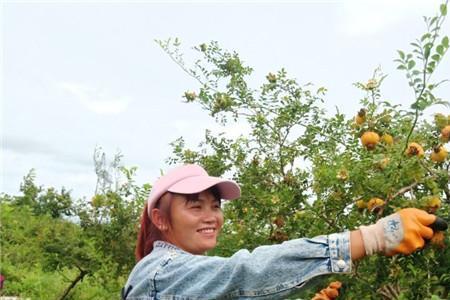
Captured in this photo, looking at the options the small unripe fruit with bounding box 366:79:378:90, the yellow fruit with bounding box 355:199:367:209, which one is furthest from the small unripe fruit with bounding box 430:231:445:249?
the small unripe fruit with bounding box 366:79:378:90

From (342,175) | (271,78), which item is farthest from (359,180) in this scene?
(271,78)

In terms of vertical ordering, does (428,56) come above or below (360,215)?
above

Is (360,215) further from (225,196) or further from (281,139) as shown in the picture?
(281,139)

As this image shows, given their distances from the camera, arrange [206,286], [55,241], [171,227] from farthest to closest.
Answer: [55,241], [171,227], [206,286]

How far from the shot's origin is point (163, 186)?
70.9 inches

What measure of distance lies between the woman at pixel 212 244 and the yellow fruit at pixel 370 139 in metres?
0.54

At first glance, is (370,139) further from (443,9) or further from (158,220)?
(158,220)

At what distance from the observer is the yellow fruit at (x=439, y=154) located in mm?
2074

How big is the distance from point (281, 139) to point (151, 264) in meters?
2.13

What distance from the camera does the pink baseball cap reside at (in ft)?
5.71

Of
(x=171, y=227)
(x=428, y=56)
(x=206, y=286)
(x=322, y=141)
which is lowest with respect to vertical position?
(x=206, y=286)

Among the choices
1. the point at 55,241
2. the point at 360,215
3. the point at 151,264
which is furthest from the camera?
the point at 55,241

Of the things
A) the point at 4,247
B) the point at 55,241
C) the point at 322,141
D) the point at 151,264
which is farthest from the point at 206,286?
the point at 4,247

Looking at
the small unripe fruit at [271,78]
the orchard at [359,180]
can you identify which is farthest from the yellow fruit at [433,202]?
the small unripe fruit at [271,78]
